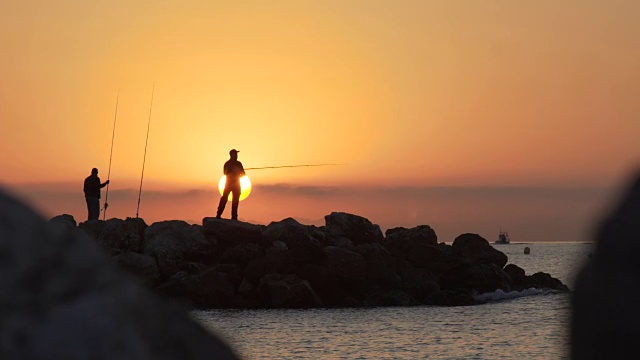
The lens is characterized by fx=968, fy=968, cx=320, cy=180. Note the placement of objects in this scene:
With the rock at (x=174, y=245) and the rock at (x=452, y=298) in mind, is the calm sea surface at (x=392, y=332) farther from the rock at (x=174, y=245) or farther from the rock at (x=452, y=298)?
the rock at (x=174, y=245)

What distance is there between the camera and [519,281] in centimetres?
3659

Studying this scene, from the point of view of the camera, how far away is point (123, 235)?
2836cm

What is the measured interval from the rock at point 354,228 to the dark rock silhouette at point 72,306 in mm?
30076

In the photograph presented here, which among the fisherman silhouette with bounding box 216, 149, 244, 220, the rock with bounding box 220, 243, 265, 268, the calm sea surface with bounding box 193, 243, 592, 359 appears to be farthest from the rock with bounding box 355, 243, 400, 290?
the fisherman silhouette with bounding box 216, 149, 244, 220

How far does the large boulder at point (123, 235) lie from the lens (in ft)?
92.0

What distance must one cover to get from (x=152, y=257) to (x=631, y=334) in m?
26.9

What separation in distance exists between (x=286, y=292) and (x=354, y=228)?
541 centimetres

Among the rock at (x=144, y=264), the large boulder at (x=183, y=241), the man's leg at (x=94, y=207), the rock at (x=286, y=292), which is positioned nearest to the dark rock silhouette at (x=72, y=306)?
the rock at (x=144, y=264)

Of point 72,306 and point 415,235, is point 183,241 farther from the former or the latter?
point 72,306

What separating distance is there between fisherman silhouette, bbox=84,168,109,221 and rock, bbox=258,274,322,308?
5.20 meters

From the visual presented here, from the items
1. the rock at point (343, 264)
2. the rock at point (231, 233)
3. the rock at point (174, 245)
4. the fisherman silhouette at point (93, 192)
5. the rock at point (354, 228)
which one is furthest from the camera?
the rock at point (354, 228)

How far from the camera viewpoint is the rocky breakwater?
27.5m

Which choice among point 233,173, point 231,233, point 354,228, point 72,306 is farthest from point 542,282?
point 72,306

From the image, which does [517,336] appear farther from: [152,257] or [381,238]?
[152,257]
